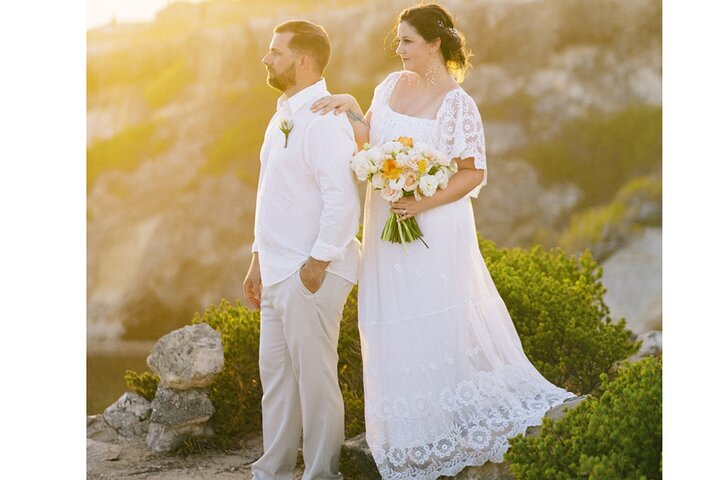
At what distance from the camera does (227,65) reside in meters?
7.79

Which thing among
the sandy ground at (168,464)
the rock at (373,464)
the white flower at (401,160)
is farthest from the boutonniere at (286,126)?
the sandy ground at (168,464)

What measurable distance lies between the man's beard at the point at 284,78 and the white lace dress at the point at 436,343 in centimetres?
38

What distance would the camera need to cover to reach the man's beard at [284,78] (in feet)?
12.2

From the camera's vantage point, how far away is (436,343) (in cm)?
368

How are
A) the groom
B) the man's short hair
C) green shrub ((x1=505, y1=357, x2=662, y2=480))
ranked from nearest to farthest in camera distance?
green shrub ((x1=505, y1=357, x2=662, y2=480)) < the groom < the man's short hair

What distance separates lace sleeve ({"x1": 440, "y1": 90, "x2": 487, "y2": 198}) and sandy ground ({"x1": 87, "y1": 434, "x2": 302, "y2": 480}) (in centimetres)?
171

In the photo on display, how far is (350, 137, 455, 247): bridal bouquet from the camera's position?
11.5 feet

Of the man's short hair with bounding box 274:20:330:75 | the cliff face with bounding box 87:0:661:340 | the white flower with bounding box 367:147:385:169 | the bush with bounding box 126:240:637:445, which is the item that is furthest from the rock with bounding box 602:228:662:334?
the man's short hair with bounding box 274:20:330:75

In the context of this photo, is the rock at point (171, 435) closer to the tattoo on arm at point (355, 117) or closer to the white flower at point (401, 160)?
the tattoo on arm at point (355, 117)

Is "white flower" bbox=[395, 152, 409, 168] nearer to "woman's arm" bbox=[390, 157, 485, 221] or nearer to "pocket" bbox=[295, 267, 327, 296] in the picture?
"woman's arm" bbox=[390, 157, 485, 221]

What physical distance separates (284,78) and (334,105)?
24 centimetres
